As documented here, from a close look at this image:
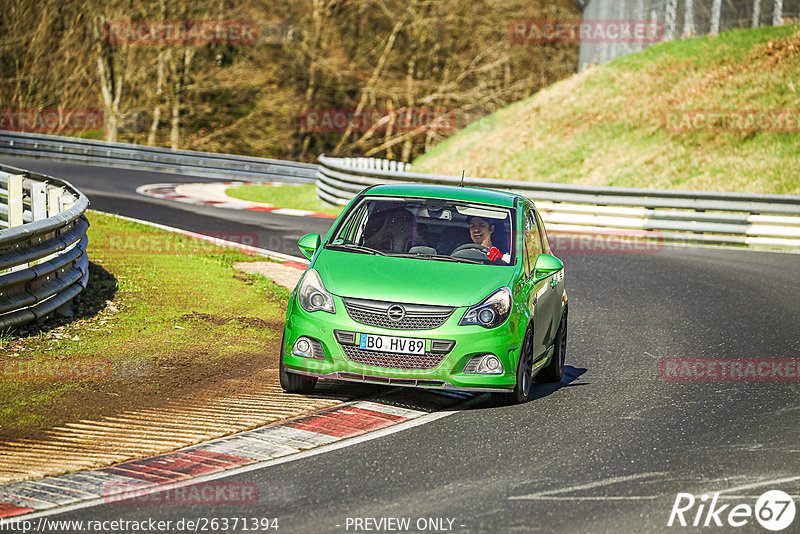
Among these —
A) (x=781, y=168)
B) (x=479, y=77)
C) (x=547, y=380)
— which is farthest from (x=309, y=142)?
(x=547, y=380)

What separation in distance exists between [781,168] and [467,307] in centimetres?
2134

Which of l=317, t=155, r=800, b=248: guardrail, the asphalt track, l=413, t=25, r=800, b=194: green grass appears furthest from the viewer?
l=413, t=25, r=800, b=194: green grass

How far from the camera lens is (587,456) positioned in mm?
6801

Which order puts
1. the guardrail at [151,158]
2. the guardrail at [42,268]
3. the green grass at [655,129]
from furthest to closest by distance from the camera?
the guardrail at [151,158], the green grass at [655,129], the guardrail at [42,268]

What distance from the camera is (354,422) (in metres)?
7.50

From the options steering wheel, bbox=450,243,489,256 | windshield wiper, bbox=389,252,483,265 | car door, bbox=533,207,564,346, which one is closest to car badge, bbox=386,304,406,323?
windshield wiper, bbox=389,252,483,265

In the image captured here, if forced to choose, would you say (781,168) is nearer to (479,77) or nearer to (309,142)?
(479,77)

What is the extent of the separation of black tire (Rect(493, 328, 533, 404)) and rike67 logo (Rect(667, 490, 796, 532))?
7.28 ft

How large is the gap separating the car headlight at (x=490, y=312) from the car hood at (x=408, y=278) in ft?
0.17

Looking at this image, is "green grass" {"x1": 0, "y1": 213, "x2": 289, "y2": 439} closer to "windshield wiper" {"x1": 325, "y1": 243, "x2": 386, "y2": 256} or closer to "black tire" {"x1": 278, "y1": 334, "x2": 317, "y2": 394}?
"black tire" {"x1": 278, "y1": 334, "x2": 317, "y2": 394}

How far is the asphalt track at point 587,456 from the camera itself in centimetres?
556

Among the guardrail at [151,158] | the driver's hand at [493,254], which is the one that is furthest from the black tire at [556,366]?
the guardrail at [151,158]

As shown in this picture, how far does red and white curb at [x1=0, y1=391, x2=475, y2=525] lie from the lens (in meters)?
5.72

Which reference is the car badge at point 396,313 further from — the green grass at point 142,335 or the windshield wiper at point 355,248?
the green grass at point 142,335
